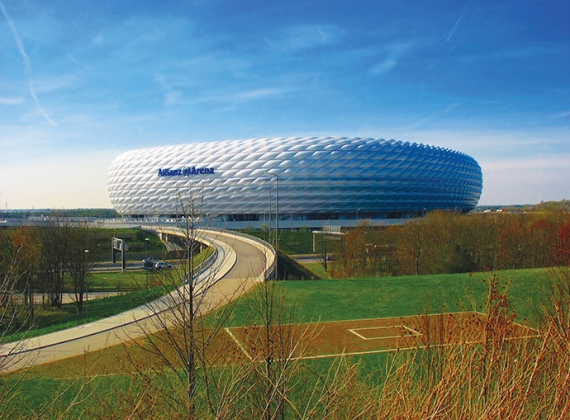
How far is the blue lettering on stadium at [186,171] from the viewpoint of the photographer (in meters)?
81.9

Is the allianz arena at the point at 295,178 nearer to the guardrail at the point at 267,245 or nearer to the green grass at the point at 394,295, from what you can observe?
the guardrail at the point at 267,245

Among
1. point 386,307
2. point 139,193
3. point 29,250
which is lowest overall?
point 386,307

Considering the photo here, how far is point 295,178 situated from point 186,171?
19.0 m

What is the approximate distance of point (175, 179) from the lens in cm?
8450

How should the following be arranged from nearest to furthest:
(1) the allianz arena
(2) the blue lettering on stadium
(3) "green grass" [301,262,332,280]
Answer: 1. (3) "green grass" [301,262,332,280]
2. (1) the allianz arena
3. (2) the blue lettering on stadium

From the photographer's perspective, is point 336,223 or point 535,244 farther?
point 336,223

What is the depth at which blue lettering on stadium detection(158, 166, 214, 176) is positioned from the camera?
81938 millimetres

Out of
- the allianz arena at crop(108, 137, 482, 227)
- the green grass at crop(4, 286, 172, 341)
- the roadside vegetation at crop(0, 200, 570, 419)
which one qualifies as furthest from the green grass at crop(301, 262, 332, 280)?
the allianz arena at crop(108, 137, 482, 227)

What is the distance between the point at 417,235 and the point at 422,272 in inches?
108

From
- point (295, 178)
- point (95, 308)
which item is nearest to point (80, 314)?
point (95, 308)

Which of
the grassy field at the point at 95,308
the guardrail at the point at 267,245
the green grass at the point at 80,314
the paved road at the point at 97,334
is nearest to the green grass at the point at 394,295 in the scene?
the guardrail at the point at 267,245

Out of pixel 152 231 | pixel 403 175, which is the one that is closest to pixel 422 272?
pixel 152 231

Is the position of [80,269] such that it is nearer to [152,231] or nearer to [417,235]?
[417,235]

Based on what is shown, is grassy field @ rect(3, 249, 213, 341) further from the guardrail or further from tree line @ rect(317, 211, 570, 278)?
tree line @ rect(317, 211, 570, 278)
